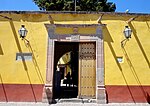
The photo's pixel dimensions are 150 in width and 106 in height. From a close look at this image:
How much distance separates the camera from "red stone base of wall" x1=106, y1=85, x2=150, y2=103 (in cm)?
907

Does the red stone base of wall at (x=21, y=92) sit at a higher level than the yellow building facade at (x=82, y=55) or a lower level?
lower

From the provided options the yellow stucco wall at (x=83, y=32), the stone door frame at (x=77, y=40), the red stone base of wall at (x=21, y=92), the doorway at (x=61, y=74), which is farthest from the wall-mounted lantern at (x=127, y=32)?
the red stone base of wall at (x=21, y=92)

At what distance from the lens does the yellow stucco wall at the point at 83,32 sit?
9180mm

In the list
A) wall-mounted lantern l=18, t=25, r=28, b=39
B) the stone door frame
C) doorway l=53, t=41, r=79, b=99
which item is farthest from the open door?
wall-mounted lantern l=18, t=25, r=28, b=39

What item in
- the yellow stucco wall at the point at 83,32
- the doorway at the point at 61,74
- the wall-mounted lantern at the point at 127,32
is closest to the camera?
the wall-mounted lantern at the point at 127,32

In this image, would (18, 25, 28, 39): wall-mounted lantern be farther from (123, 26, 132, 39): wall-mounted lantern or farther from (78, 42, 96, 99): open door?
(123, 26, 132, 39): wall-mounted lantern

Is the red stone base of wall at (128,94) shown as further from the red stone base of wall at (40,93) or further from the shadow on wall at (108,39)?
the shadow on wall at (108,39)

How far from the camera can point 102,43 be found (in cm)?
939

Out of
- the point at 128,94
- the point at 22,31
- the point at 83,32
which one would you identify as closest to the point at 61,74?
the point at 83,32

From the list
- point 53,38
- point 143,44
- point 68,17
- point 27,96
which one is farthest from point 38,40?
point 143,44

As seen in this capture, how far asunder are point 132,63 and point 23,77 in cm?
458

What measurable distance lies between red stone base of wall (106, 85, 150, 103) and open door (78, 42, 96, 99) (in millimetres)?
737

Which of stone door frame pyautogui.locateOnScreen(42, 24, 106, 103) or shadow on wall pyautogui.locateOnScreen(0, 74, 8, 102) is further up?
stone door frame pyautogui.locateOnScreen(42, 24, 106, 103)

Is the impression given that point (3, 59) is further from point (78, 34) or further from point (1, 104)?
point (78, 34)
